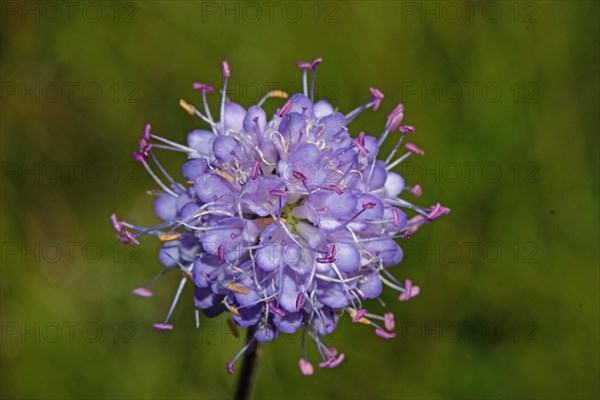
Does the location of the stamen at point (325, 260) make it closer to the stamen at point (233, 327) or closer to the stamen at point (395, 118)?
the stamen at point (233, 327)

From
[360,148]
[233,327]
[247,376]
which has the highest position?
[360,148]

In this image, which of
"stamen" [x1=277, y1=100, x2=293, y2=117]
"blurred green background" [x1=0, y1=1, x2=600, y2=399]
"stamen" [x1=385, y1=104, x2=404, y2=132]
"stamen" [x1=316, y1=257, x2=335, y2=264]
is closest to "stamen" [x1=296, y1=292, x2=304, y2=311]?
"stamen" [x1=316, y1=257, x2=335, y2=264]

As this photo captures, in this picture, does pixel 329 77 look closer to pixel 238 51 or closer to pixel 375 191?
pixel 238 51

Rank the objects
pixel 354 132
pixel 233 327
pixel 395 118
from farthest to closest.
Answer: pixel 354 132 → pixel 395 118 → pixel 233 327

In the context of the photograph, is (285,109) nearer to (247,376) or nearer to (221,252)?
(221,252)

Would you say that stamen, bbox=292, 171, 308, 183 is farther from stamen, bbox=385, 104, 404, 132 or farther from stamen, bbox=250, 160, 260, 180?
stamen, bbox=385, 104, 404, 132

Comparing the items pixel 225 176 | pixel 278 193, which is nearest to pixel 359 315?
pixel 278 193

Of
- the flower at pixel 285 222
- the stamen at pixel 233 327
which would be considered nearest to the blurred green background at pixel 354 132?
the stamen at pixel 233 327

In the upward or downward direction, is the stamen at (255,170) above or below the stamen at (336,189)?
above
